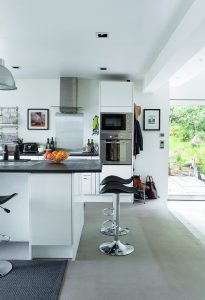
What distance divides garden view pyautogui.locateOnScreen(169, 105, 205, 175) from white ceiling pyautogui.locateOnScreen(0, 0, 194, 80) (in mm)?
1574

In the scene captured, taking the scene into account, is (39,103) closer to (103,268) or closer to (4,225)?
(4,225)

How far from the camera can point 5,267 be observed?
238cm

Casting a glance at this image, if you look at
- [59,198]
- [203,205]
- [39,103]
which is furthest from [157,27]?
[203,205]

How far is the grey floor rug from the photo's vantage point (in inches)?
78.4

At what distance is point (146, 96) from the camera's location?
208 inches

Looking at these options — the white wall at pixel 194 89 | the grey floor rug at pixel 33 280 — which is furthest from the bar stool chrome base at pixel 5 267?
the white wall at pixel 194 89

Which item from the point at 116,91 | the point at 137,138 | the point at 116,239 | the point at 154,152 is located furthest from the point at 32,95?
the point at 116,239

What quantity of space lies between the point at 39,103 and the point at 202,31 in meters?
3.86

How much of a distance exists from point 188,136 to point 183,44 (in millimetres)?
3155

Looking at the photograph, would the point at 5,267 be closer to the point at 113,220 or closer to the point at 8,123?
the point at 113,220

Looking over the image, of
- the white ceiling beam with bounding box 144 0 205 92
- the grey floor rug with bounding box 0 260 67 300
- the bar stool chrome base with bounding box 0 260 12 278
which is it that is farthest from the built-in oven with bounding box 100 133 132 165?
the bar stool chrome base with bounding box 0 260 12 278

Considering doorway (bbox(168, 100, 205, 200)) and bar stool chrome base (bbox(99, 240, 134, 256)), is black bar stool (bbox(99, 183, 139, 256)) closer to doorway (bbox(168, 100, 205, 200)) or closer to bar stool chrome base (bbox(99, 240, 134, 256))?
bar stool chrome base (bbox(99, 240, 134, 256))

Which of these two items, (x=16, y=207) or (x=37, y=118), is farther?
(x=37, y=118)

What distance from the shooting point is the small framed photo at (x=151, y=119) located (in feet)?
17.3
